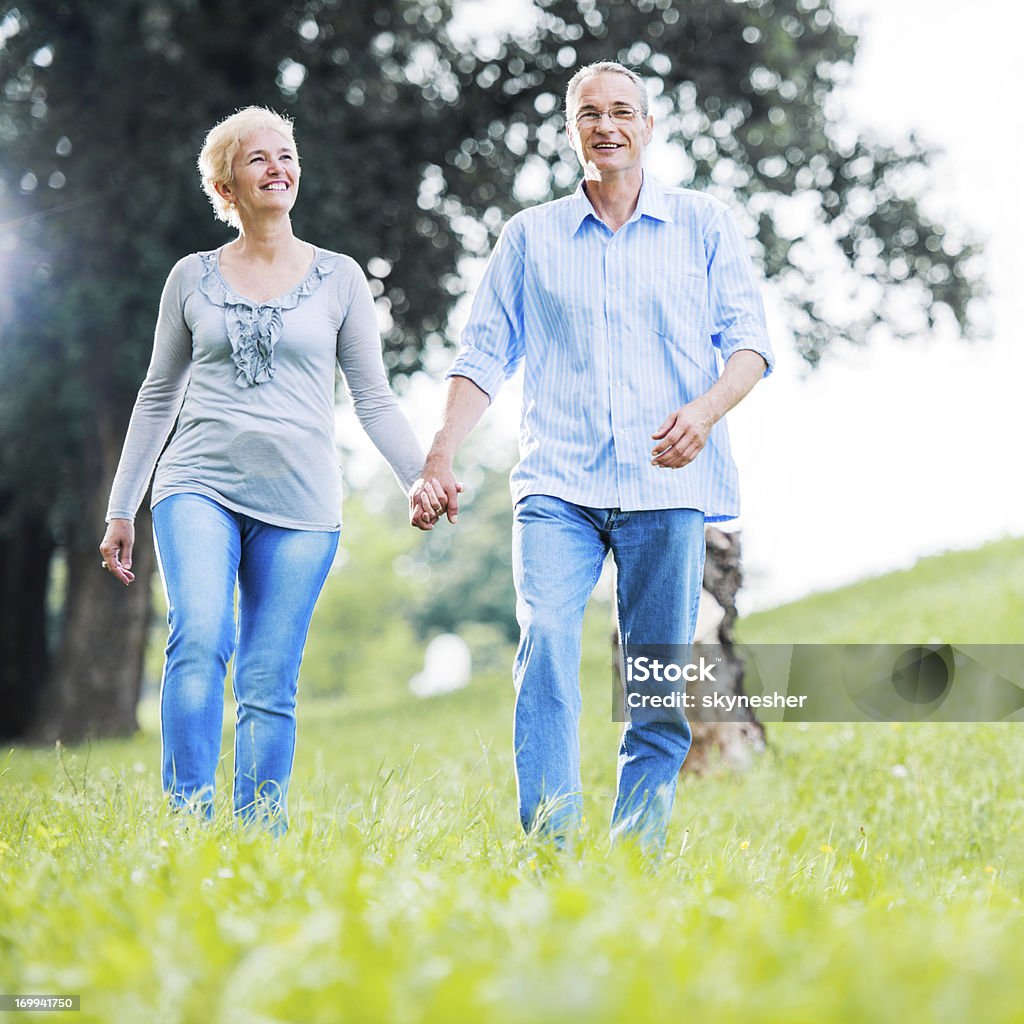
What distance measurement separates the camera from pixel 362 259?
11.4 metres

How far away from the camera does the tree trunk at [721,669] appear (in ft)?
21.2

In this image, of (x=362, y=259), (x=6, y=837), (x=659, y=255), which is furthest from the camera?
(x=362, y=259)

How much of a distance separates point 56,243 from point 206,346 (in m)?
8.13

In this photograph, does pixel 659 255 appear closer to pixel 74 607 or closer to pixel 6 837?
pixel 6 837

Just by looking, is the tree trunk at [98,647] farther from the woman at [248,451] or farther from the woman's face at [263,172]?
the woman's face at [263,172]

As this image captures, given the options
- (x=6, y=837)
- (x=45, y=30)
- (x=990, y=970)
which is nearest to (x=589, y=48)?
(x=45, y=30)

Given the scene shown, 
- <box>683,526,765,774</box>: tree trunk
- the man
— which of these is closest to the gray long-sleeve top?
the man

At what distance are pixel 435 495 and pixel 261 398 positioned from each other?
66 cm

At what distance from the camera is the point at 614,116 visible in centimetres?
389

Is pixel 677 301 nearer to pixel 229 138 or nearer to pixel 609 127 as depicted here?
pixel 609 127

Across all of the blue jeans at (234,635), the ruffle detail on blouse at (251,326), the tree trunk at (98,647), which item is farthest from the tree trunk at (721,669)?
the tree trunk at (98,647)

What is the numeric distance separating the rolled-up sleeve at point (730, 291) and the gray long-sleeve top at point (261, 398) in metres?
1.10

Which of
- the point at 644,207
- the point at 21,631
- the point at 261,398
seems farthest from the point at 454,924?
the point at 21,631

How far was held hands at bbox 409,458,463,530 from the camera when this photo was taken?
12.6 ft
